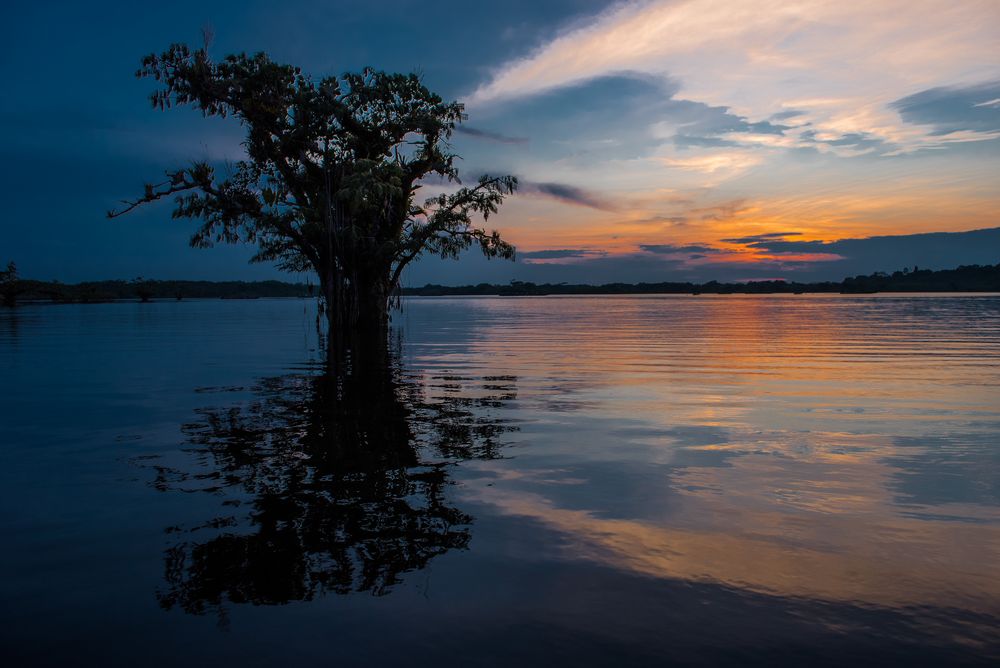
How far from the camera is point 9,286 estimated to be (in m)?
90.0

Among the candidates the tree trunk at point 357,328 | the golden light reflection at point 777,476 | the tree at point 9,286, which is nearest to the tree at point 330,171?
the tree trunk at point 357,328

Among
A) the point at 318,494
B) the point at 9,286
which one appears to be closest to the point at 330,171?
the point at 318,494

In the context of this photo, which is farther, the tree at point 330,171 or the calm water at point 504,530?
the tree at point 330,171

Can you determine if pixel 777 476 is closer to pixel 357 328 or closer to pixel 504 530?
pixel 504 530

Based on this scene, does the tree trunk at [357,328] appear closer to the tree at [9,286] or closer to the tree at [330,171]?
the tree at [330,171]

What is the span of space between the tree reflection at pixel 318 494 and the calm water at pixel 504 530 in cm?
3

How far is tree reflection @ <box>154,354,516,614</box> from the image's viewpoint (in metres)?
5.06

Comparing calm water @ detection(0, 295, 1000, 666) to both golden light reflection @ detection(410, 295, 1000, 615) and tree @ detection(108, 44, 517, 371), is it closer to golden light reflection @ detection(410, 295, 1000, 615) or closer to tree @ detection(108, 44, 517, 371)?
golden light reflection @ detection(410, 295, 1000, 615)

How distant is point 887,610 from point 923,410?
954 cm

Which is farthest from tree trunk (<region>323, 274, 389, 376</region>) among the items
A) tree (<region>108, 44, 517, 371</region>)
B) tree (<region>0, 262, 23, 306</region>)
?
tree (<region>0, 262, 23, 306</region>)

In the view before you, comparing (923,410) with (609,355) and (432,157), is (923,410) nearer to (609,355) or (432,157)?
(609,355)

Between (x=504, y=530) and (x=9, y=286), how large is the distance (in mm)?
107775

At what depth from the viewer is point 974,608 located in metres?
4.56

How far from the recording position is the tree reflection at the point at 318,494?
5.06 meters
